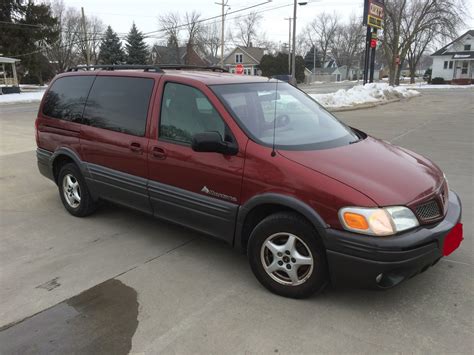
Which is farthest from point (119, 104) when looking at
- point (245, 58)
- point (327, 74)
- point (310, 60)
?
point (310, 60)

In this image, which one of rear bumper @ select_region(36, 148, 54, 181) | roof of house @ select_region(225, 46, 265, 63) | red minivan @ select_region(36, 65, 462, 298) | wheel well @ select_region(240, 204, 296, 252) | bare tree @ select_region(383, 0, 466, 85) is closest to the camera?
red minivan @ select_region(36, 65, 462, 298)

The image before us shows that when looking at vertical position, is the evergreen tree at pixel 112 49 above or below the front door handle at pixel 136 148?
above

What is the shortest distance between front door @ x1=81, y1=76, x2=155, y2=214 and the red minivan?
0.05 feet

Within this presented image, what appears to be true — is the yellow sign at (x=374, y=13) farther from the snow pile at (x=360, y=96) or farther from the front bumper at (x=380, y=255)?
the front bumper at (x=380, y=255)

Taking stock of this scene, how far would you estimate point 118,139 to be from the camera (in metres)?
4.19

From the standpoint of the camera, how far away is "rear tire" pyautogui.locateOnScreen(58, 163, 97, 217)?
15.8 ft

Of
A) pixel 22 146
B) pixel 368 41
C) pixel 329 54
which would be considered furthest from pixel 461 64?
pixel 22 146

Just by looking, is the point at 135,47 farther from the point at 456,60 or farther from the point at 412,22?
the point at 456,60

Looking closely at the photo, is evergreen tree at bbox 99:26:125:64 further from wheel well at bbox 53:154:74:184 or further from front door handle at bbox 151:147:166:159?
front door handle at bbox 151:147:166:159

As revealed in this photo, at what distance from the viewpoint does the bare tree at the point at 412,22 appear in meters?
40.2

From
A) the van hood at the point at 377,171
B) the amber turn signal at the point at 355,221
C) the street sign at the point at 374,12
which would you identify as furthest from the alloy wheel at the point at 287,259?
the street sign at the point at 374,12

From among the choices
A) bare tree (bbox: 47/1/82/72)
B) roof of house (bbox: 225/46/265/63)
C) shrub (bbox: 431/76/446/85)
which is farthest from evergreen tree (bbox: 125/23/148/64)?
shrub (bbox: 431/76/446/85)

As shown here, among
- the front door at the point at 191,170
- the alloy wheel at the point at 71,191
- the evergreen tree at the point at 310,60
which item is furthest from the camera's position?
the evergreen tree at the point at 310,60

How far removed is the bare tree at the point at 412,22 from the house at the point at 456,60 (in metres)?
12.0
